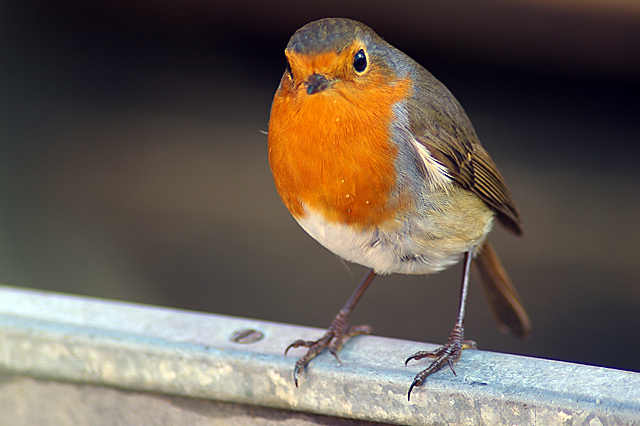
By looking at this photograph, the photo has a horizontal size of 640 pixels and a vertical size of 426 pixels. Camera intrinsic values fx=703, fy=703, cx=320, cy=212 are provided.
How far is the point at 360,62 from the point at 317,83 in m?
0.17

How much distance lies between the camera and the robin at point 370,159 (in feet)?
5.32

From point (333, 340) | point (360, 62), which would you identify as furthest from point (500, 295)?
point (360, 62)

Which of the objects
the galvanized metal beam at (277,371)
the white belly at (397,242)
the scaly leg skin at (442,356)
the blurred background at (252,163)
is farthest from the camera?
the blurred background at (252,163)

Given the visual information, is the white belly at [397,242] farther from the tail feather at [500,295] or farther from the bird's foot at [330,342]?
the tail feather at [500,295]

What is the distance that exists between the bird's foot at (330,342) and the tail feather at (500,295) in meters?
0.52

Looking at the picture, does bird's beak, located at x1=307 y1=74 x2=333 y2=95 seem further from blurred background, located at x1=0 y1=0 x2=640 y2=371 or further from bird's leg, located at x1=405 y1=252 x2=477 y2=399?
blurred background, located at x1=0 y1=0 x2=640 y2=371

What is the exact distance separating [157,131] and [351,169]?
3205 mm

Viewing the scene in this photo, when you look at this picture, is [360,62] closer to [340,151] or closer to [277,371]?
[340,151]

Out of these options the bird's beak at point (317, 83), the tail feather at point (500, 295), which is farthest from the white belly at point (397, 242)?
the tail feather at point (500, 295)

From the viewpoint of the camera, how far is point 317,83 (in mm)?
1559

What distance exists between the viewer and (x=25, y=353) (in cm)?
163

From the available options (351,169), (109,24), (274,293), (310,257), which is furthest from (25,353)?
(109,24)

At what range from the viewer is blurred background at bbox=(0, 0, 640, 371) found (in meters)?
3.70

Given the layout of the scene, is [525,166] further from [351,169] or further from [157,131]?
[351,169]
